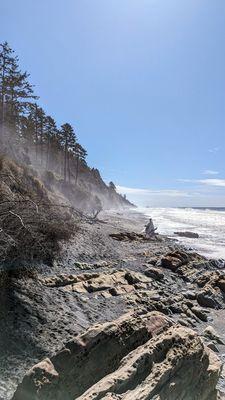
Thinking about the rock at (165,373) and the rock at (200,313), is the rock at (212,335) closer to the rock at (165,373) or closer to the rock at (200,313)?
the rock at (200,313)

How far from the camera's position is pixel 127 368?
16.6ft

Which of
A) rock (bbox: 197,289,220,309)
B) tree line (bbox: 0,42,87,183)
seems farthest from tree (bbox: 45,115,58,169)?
rock (bbox: 197,289,220,309)

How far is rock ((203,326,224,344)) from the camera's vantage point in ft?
32.9

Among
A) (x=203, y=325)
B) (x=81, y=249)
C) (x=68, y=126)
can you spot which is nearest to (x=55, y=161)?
(x=68, y=126)

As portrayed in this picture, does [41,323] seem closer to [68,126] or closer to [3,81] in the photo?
[3,81]

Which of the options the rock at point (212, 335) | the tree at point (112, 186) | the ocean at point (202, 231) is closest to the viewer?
the rock at point (212, 335)

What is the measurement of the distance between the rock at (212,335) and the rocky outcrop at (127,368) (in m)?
4.04

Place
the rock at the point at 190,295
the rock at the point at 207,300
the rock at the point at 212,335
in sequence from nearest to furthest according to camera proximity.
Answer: the rock at the point at 212,335
the rock at the point at 207,300
the rock at the point at 190,295

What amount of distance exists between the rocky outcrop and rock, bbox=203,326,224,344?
13.3 feet

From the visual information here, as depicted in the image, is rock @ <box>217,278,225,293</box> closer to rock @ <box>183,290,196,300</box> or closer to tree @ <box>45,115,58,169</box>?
rock @ <box>183,290,196,300</box>

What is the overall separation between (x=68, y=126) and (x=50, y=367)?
222 ft

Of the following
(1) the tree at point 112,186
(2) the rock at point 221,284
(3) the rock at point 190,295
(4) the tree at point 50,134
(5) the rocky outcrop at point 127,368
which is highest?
(4) the tree at point 50,134

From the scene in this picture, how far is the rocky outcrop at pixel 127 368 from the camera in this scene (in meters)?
4.89

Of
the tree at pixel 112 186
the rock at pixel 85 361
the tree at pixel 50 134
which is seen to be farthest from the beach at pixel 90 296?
the tree at pixel 112 186
